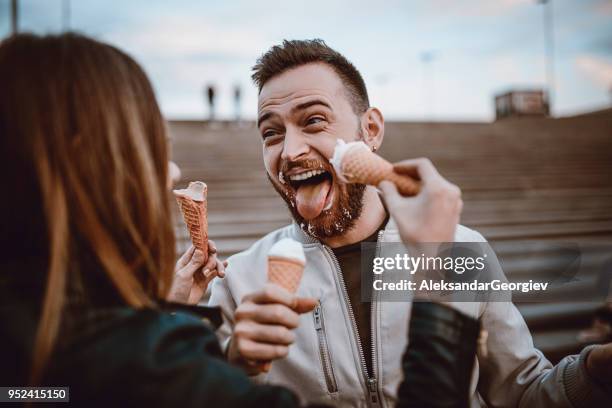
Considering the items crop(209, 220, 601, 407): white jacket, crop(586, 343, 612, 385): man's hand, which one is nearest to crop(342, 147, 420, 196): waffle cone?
Result: crop(209, 220, 601, 407): white jacket

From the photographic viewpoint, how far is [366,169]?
1.42 meters

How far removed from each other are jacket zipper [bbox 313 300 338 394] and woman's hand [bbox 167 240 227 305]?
17.3 inches

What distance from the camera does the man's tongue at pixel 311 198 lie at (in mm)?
2016

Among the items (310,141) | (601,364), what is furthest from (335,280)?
(601,364)

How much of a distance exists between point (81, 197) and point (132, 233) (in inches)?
5.4

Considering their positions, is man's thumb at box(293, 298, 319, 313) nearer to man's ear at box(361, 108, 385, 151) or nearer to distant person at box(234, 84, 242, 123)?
man's ear at box(361, 108, 385, 151)

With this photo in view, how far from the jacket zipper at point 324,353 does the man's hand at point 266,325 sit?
630 millimetres

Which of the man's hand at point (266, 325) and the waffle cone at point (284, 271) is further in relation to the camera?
the waffle cone at point (284, 271)

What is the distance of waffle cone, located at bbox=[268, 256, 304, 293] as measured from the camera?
4.22 feet

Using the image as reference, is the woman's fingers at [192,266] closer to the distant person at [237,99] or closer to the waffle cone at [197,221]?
the waffle cone at [197,221]

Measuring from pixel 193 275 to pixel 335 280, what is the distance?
602 mm

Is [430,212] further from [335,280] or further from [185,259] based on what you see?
[185,259]

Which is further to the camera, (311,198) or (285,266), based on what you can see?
(311,198)

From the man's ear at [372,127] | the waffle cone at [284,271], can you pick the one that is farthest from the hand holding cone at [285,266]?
the man's ear at [372,127]
